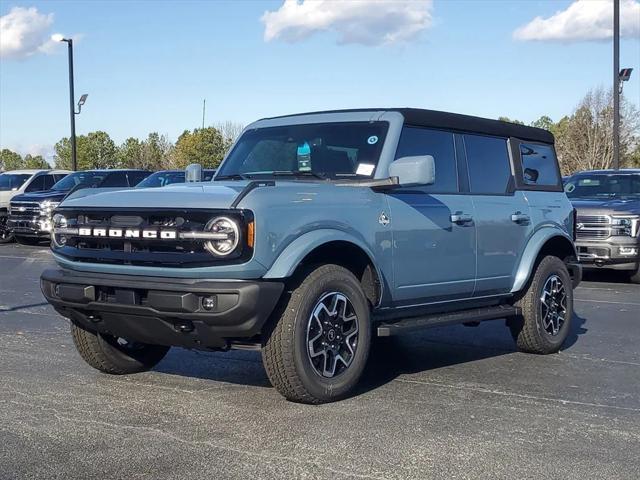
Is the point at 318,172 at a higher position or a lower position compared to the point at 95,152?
lower

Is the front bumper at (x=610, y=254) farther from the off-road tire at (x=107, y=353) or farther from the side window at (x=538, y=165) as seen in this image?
the off-road tire at (x=107, y=353)

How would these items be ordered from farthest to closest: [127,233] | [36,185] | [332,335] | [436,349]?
[36,185] → [436,349] → [332,335] → [127,233]

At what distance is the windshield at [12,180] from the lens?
74.6 ft

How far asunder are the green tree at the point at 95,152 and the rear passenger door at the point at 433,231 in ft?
179

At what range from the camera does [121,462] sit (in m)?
4.44

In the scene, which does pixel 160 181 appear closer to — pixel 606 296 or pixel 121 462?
pixel 606 296

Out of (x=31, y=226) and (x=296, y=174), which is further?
(x=31, y=226)

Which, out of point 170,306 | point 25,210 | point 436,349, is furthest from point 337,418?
point 25,210

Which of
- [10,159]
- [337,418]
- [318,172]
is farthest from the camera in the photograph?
[10,159]

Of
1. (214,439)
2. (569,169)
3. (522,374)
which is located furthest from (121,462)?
(569,169)

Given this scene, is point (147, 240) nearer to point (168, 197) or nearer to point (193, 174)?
point (168, 197)

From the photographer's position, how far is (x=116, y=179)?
69.3 ft

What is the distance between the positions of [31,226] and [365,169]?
15518 mm

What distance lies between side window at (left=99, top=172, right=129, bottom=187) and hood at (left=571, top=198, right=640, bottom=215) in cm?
1127
